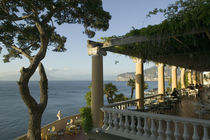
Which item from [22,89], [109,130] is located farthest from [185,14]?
[22,89]

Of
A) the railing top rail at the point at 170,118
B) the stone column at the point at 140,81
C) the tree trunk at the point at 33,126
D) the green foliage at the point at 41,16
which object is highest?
the green foliage at the point at 41,16

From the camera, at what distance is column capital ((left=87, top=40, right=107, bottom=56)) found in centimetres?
614

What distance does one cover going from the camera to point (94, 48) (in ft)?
20.3

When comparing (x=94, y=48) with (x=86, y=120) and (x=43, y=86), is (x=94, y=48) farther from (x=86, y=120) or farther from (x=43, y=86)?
(x=43, y=86)

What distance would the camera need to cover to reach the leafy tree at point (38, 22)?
8.16m

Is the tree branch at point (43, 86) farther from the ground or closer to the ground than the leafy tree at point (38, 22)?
closer to the ground

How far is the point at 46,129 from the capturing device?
1209 cm

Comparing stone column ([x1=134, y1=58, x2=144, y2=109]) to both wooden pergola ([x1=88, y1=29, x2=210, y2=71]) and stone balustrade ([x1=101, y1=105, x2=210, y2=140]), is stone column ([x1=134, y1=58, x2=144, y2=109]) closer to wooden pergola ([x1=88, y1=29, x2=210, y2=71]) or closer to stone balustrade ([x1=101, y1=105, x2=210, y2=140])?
wooden pergola ([x1=88, y1=29, x2=210, y2=71])

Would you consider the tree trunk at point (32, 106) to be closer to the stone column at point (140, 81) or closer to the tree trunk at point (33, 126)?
the tree trunk at point (33, 126)

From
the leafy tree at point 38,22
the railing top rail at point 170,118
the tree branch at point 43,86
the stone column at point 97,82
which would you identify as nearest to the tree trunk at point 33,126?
the leafy tree at point 38,22

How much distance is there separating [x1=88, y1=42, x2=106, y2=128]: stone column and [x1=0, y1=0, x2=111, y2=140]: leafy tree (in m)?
3.54

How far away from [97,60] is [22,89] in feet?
15.3

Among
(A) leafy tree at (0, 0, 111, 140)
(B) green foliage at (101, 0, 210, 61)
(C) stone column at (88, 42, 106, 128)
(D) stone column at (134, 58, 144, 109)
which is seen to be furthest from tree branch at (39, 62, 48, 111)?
(B) green foliage at (101, 0, 210, 61)

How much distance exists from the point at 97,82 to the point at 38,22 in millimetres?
5414
